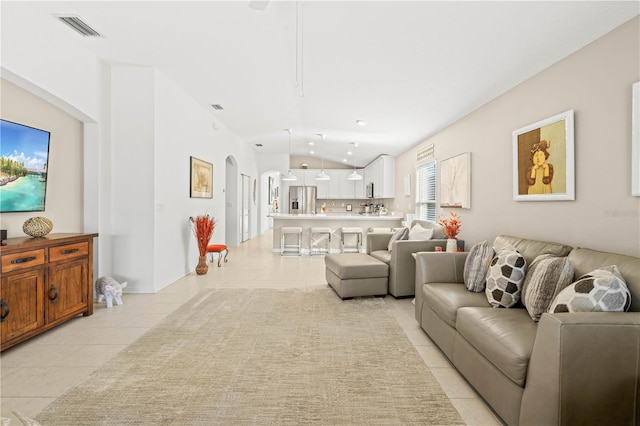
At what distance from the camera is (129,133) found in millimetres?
4328

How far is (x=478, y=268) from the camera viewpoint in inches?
111

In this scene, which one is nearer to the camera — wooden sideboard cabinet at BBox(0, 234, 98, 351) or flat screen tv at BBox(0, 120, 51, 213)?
wooden sideboard cabinet at BBox(0, 234, 98, 351)

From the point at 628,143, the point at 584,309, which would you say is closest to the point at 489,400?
the point at 584,309

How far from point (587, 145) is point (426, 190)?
159 inches

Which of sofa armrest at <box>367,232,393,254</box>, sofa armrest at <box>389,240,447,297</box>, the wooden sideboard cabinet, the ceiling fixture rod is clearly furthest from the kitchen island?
the wooden sideboard cabinet

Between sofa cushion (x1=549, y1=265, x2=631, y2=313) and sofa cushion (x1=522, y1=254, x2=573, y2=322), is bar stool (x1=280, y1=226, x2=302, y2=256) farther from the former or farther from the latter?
sofa cushion (x1=549, y1=265, x2=631, y2=313)

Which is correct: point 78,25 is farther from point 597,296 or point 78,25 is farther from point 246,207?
point 246,207

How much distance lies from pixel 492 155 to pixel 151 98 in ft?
13.8

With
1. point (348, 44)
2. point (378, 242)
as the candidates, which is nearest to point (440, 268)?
point (378, 242)

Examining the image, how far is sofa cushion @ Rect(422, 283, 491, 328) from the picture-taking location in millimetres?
2477

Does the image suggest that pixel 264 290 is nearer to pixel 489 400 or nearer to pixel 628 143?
pixel 489 400

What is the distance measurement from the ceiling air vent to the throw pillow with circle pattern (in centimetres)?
414

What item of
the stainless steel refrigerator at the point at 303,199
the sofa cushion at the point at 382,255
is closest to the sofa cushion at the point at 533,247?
the sofa cushion at the point at 382,255

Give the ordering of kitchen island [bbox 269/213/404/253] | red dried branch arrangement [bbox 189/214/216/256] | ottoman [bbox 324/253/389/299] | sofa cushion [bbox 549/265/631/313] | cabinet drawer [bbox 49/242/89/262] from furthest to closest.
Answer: kitchen island [bbox 269/213/404/253] → red dried branch arrangement [bbox 189/214/216/256] → ottoman [bbox 324/253/389/299] → cabinet drawer [bbox 49/242/89/262] → sofa cushion [bbox 549/265/631/313]
